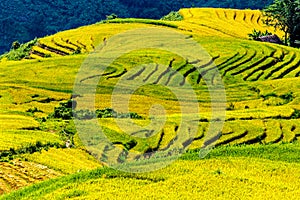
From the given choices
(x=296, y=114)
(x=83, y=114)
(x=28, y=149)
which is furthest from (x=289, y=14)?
(x=28, y=149)

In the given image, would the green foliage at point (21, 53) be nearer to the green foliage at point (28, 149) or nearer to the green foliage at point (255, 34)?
the green foliage at point (255, 34)

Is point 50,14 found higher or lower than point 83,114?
higher

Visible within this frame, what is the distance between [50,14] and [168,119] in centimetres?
5270

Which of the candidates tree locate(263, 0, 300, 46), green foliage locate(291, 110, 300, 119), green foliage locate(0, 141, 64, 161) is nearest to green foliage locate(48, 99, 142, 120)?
green foliage locate(0, 141, 64, 161)

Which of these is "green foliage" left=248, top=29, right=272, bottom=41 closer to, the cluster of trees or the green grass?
the cluster of trees

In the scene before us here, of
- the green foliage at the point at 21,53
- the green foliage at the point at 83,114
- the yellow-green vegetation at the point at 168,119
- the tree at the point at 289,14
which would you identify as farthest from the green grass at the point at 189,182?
the tree at the point at 289,14

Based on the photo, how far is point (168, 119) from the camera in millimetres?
20703

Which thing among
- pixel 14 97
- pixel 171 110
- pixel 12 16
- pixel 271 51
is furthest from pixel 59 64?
pixel 12 16

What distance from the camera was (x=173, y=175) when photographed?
1133 centimetres

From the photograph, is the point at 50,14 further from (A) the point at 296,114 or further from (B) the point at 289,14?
(A) the point at 296,114

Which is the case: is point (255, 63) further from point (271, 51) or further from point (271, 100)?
point (271, 100)

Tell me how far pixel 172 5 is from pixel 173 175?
2742 inches

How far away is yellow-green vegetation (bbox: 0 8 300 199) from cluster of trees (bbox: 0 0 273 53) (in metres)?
21.2

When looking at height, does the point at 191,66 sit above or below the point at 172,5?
below
